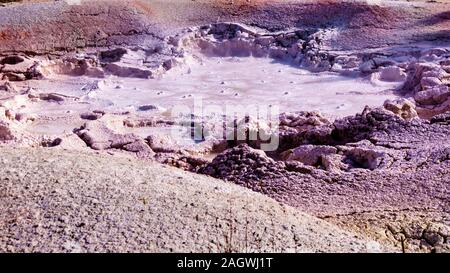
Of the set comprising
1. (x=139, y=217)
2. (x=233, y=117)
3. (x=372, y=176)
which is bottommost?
(x=233, y=117)

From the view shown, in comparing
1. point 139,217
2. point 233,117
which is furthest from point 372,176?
point 233,117

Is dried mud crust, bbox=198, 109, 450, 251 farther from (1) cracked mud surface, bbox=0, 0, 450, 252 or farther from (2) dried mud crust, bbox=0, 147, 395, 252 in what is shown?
(2) dried mud crust, bbox=0, 147, 395, 252

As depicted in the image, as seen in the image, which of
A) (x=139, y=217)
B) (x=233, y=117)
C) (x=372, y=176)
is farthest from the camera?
(x=233, y=117)

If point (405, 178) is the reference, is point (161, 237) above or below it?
above

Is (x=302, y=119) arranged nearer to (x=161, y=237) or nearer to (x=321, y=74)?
(x=321, y=74)

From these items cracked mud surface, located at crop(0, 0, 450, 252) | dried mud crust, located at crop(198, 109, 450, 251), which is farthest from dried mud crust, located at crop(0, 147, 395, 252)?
dried mud crust, located at crop(198, 109, 450, 251)

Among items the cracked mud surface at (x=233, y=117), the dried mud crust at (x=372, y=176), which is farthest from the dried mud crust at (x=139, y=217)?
the dried mud crust at (x=372, y=176)

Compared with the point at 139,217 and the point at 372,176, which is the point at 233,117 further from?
the point at 139,217
